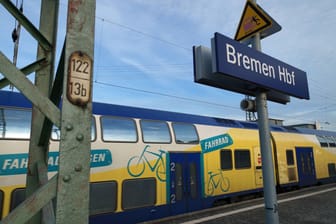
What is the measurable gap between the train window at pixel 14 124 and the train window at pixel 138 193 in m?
2.28

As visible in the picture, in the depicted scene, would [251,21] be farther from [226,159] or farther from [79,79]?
[226,159]

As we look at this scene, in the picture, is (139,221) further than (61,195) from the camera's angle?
Yes

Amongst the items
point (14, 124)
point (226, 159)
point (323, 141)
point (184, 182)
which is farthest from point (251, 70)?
point (323, 141)

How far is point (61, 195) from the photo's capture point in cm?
122

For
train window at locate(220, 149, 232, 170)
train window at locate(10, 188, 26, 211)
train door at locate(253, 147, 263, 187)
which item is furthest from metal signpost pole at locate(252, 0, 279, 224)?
train door at locate(253, 147, 263, 187)

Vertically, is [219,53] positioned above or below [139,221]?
above

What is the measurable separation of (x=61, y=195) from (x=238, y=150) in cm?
781

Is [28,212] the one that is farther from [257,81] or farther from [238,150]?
[238,150]

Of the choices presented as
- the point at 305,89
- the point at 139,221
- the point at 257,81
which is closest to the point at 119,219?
the point at 139,221

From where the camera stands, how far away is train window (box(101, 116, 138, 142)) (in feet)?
18.3

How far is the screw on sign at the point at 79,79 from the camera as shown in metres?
1.31

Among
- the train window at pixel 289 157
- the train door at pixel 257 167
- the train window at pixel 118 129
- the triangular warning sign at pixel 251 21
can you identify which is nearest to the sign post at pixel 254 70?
the triangular warning sign at pixel 251 21

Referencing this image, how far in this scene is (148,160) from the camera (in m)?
6.10

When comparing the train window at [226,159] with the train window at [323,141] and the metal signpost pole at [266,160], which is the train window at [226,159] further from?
the train window at [323,141]
